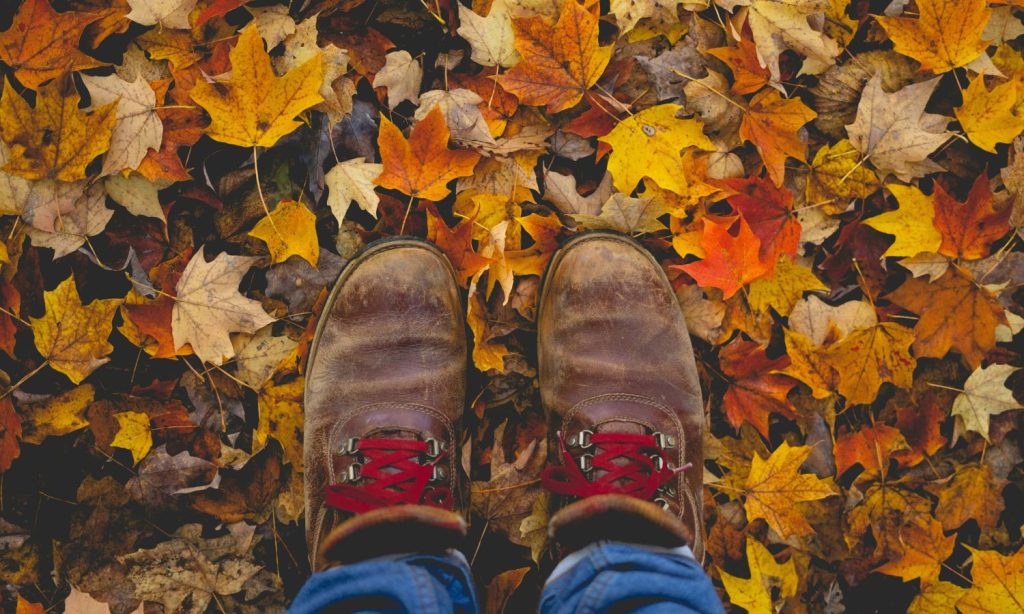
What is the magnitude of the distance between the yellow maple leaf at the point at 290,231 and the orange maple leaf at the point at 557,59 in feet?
1.66

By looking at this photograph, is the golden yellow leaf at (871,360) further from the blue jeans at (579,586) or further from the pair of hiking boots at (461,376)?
the blue jeans at (579,586)

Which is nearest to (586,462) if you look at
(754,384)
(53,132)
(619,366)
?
(619,366)

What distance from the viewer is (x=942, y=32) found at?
4.23 ft

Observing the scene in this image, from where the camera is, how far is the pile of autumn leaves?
1.29 meters

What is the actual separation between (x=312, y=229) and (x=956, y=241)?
4.52ft

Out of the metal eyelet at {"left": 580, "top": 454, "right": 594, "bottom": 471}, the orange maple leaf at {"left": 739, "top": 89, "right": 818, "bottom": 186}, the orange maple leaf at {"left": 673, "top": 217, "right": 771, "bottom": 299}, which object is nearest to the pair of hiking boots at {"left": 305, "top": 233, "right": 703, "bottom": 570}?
the metal eyelet at {"left": 580, "top": 454, "right": 594, "bottom": 471}

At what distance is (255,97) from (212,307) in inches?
17.4

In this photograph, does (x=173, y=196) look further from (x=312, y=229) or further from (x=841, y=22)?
(x=841, y=22)

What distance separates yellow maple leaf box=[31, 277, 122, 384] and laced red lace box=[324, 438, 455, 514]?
587mm

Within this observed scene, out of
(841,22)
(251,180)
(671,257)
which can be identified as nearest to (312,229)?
(251,180)

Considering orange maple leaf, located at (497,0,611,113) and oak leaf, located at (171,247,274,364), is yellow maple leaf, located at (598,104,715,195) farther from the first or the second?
oak leaf, located at (171,247,274,364)

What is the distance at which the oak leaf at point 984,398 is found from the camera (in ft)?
4.71

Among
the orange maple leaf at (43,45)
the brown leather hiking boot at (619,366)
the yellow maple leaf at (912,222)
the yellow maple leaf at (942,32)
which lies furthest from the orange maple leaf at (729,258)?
the orange maple leaf at (43,45)

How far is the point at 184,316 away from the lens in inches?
52.9
